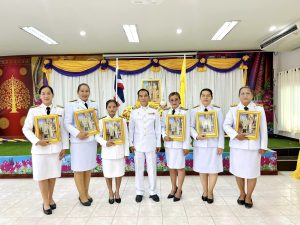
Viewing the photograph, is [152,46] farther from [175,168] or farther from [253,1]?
[175,168]

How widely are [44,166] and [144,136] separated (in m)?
1.36

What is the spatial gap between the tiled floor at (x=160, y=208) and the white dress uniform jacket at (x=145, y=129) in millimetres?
830

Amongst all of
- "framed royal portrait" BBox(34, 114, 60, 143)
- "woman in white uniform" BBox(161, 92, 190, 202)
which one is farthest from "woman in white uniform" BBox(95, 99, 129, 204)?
"woman in white uniform" BBox(161, 92, 190, 202)

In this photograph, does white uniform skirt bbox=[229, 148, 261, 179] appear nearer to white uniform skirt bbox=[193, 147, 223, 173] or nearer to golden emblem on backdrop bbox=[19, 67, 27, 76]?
white uniform skirt bbox=[193, 147, 223, 173]

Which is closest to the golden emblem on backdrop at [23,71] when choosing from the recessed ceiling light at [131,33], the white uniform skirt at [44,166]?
the recessed ceiling light at [131,33]

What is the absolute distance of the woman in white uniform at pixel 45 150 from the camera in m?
3.19

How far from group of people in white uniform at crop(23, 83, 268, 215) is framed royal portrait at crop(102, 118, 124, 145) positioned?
0.20 ft

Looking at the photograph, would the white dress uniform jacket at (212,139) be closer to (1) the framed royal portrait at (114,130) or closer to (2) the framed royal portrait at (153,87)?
(1) the framed royal portrait at (114,130)

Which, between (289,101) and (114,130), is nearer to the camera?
(114,130)

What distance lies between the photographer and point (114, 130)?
3.56 metres

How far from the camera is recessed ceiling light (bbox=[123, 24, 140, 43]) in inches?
231

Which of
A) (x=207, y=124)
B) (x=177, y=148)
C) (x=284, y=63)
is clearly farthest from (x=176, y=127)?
(x=284, y=63)

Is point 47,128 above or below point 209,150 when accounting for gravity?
above

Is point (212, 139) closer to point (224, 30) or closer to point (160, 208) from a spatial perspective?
point (160, 208)
